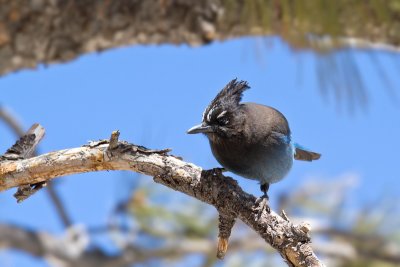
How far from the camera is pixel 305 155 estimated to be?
274 centimetres

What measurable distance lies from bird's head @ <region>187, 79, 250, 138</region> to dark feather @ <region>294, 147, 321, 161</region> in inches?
21.2

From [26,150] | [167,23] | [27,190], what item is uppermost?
[167,23]

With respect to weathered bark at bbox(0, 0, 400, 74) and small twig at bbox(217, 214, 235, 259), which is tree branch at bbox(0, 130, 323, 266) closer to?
small twig at bbox(217, 214, 235, 259)

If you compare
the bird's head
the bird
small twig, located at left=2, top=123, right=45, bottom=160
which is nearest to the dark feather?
the bird

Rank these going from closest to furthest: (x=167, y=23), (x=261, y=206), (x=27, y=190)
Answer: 1. (x=261, y=206)
2. (x=27, y=190)
3. (x=167, y=23)

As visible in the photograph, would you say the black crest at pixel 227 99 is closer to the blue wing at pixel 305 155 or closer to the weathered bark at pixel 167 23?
the blue wing at pixel 305 155

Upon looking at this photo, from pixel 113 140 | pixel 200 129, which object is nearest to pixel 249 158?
pixel 200 129

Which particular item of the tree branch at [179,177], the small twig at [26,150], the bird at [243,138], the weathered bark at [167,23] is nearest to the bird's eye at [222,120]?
the bird at [243,138]

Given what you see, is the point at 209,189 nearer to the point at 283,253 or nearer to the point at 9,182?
the point at 283,253

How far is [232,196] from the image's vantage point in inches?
70.0

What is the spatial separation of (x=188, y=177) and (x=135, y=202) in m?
2.51

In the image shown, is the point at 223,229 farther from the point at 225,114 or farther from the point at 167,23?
the point at 167,23

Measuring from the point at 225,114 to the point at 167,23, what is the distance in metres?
1.27

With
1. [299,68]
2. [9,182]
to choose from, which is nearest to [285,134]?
[9,182]
